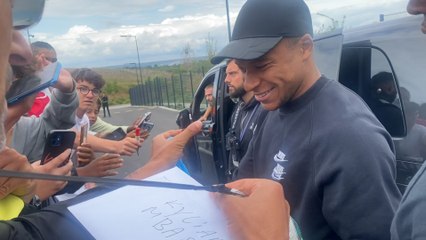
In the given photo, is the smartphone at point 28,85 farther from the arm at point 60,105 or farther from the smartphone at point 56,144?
the arm at point 60,105

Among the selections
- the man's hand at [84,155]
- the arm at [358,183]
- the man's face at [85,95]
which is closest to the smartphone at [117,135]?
the man's face at [85,95]

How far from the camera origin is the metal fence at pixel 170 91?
2587 centimetres

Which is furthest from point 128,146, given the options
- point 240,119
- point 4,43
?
point 4,43

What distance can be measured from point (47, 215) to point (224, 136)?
3280 millimetres

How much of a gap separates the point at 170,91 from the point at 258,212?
29735 millimetres

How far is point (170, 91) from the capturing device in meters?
30.6

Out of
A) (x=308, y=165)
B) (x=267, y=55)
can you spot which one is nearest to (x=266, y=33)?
(x=267, y=55)

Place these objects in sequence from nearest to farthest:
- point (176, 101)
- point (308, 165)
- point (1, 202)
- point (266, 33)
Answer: point (1, 202) → point (308, 165) → point (266, 33) → point (176, 101)

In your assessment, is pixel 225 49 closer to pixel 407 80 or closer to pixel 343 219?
pixel 343 219

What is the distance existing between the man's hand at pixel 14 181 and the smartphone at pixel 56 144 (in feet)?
1.83

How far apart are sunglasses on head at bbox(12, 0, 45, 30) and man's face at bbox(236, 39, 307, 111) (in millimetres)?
1018

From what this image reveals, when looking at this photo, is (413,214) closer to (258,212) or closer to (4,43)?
(258,212)

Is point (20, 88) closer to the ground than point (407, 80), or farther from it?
farther from it

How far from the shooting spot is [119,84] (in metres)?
52.2
